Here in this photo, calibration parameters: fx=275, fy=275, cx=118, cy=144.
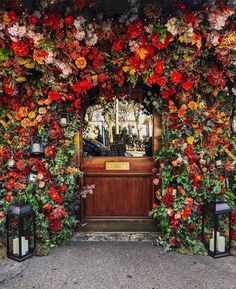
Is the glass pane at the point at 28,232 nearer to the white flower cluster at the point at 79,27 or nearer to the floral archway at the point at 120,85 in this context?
the floral archway at the point at 120,85

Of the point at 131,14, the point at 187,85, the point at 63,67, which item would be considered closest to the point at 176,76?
the point at 187,85

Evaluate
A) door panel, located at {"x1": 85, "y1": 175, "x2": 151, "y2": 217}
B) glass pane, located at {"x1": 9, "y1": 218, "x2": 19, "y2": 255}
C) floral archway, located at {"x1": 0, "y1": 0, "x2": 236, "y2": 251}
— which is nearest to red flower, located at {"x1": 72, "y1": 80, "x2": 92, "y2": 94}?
floral archway, located at {"x1": 0, "y1": 0, "x2": 236, "y2": 251}

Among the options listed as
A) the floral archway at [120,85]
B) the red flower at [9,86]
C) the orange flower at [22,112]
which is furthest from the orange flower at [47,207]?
the red flower at [9,86]

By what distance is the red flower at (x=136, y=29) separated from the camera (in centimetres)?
315

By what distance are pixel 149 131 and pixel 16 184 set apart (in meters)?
2.03

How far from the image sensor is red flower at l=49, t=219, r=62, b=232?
360 centimetres

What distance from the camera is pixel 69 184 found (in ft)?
12.3

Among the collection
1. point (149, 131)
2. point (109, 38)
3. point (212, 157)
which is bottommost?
point (212, 157)

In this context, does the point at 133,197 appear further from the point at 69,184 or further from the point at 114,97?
the point at 114,97

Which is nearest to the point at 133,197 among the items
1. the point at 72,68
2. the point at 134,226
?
the point at 134,226

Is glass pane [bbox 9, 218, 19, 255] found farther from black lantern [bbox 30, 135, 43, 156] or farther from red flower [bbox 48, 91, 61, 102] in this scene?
red flower [bbox 48, 91, 61, 102]

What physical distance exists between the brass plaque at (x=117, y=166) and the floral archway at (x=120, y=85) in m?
0.48

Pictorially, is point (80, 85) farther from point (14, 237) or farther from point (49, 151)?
point (14, 237)

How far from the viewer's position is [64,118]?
370cm
